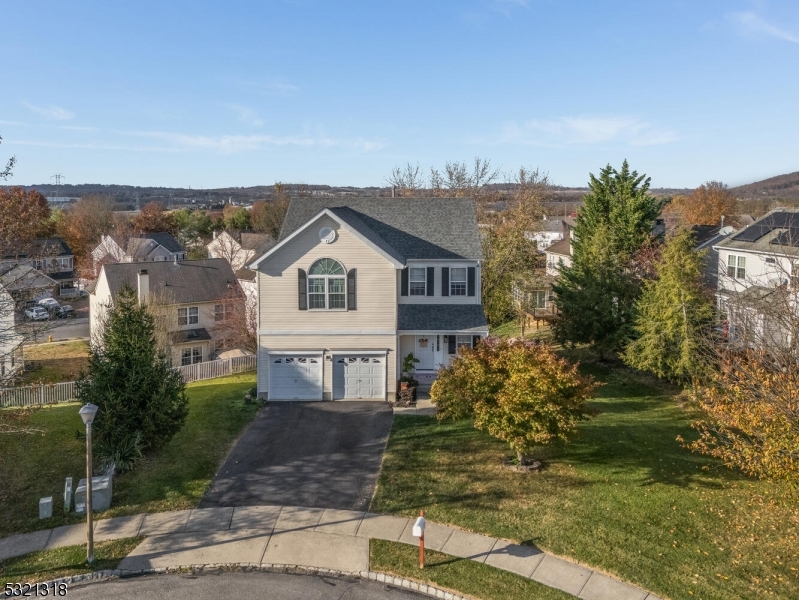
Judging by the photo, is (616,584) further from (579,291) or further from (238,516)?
(579,291)

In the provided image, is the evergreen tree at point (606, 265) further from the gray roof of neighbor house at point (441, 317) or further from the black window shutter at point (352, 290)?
the black window shutter at point (352, 290)

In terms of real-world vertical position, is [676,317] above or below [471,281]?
below

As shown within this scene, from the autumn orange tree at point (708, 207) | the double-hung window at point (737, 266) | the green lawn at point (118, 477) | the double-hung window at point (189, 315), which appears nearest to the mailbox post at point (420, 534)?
the green lawn at point (118, 477)

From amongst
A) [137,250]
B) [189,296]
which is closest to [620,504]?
[189,296]

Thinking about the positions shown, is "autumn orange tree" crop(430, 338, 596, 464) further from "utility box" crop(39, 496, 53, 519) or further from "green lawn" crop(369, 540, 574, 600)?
"utility box" crop(39, 496, 53, 519)

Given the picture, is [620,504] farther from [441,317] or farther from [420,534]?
[441,317]

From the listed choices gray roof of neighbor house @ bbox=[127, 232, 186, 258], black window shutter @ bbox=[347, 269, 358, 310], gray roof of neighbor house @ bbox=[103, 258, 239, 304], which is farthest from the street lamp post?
gray roof of neighbor house @ bbox=[127, 232, 186, 258]
